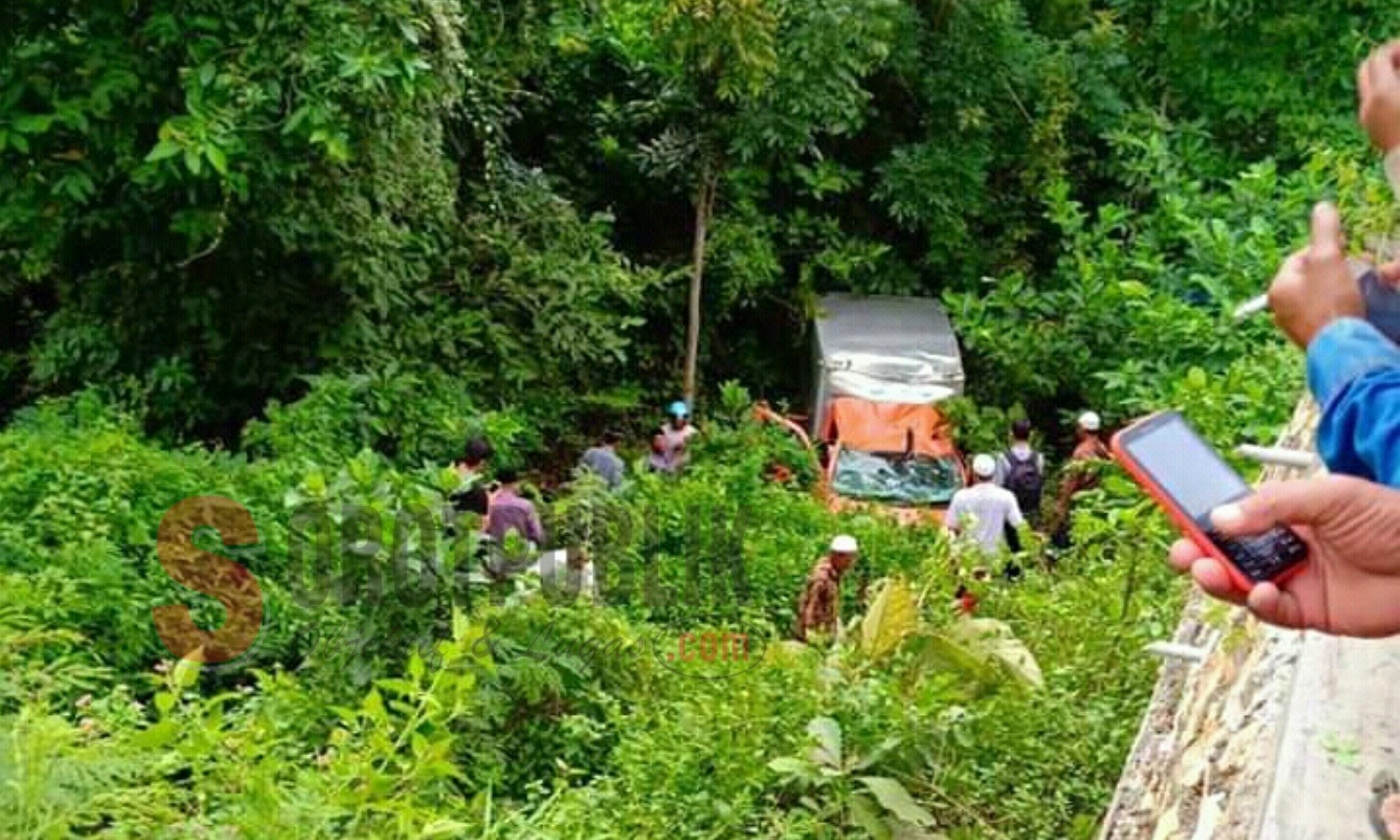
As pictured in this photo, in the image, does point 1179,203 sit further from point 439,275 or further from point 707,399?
point 439,275

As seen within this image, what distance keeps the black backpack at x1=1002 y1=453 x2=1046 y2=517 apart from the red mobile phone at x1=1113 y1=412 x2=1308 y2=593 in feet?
20.9

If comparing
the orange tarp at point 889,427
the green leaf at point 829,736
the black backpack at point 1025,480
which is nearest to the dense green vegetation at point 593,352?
the green leaf at point 829,736

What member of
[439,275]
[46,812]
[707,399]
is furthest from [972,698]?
[707,399]

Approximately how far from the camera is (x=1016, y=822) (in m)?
4.41

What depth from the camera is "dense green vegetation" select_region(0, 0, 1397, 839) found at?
4.55 metres

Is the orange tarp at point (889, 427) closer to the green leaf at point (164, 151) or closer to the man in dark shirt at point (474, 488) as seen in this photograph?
the man in dark shirt at point (474, 488)

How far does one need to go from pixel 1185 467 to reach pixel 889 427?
807 centimetres

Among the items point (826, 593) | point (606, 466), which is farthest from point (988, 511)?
point (606, 466)

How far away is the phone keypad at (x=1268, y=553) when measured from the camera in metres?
2.33

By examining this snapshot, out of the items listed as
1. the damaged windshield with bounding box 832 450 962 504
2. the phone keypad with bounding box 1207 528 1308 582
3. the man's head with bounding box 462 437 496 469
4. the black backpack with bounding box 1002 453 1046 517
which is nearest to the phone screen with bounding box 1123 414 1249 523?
the phone keypad with bounding box 1207 528 1308 582

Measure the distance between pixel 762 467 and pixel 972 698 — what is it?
500 centimetres

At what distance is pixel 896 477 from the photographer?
10312 millimetres

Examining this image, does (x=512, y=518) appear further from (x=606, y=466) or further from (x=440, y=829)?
(x=440, y=829)

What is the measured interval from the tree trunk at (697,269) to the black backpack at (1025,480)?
Result: 348cm
